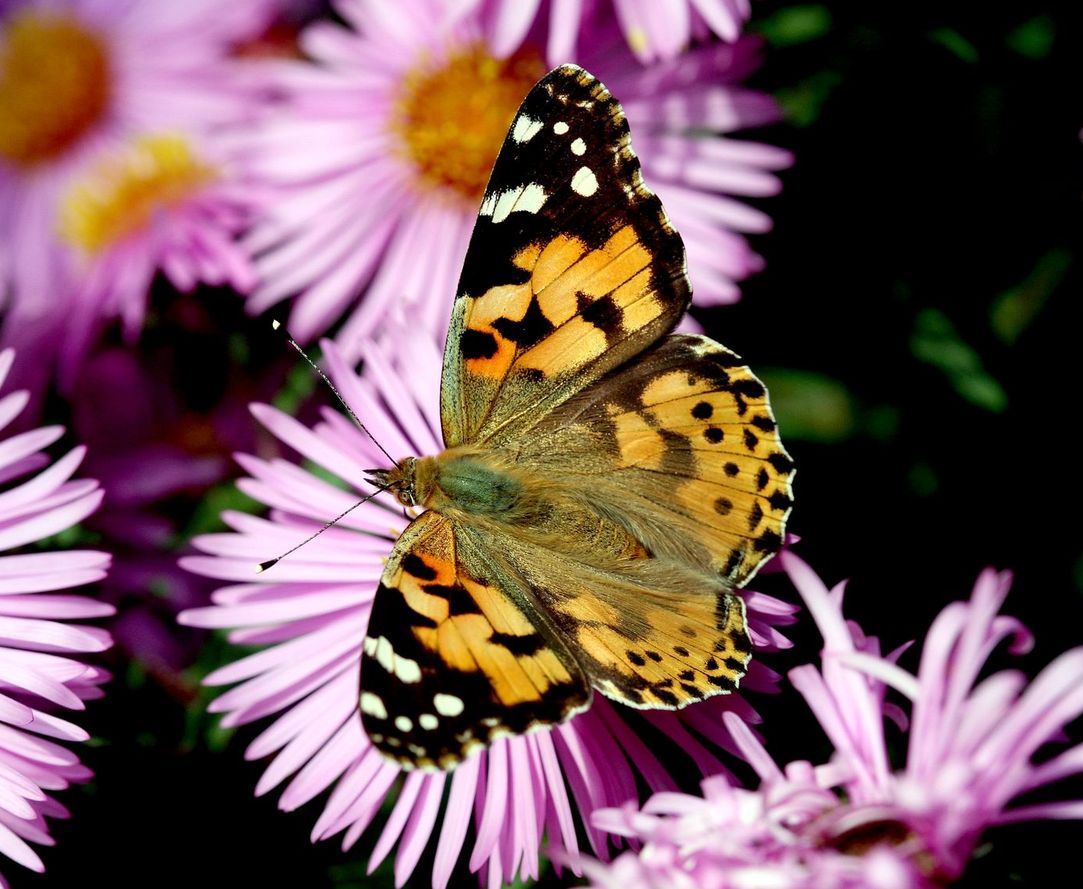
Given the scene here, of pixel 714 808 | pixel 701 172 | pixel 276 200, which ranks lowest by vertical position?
pixel 714 808

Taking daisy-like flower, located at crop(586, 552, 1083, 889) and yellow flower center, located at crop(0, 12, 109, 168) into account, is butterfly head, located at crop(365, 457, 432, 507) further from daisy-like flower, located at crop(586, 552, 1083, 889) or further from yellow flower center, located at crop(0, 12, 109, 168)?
yellow flower center, located at crop(0, 12, 109, 168)

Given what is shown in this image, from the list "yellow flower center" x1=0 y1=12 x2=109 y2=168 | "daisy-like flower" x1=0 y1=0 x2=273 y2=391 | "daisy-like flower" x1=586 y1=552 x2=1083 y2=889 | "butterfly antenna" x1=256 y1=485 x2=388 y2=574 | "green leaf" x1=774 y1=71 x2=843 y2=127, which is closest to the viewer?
"daisy-like flower" x1=586 y1=552 x2=1083 y2=889

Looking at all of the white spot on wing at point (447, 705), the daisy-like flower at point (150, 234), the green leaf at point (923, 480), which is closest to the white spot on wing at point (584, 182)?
the white spot on wing at point (447, 705)

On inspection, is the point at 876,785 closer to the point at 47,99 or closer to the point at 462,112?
the point at 462,112

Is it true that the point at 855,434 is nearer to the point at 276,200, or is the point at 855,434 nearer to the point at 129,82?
the point at 276,200

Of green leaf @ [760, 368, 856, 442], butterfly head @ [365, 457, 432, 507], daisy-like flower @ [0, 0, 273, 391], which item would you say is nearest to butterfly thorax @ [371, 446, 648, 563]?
butterfly head @ [365, 457, 432, 507]

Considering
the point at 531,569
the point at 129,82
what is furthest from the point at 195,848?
the point at 129,82
